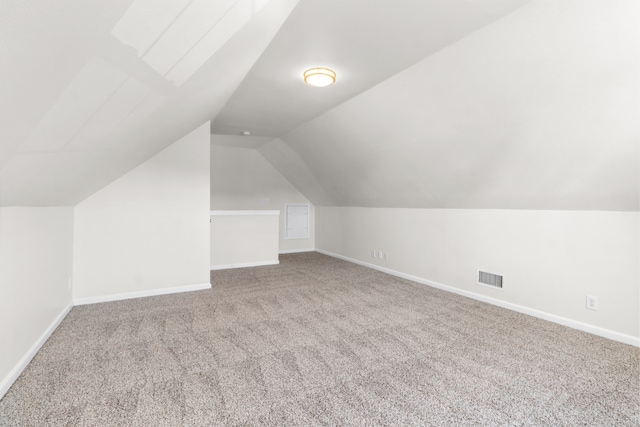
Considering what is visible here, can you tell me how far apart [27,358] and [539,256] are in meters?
4.66

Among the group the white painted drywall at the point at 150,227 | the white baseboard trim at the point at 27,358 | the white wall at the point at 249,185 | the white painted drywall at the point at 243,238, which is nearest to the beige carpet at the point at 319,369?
the white baseboard trim at the point at 27,358

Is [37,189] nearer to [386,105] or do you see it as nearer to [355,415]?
[355,415]

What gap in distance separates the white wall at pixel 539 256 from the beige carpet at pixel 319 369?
271 millimetres

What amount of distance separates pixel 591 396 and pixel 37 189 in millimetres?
3856

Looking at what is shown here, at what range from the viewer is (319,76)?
120 inches

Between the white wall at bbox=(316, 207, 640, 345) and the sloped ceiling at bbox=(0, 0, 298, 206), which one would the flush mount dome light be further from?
the white wall at bbox=(316, 207, 640, 345)

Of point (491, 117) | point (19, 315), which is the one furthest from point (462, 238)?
point (19, 315)

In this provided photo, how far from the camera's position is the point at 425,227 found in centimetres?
476

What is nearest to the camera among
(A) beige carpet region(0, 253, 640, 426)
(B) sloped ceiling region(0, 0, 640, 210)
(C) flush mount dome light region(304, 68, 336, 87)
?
(B) sloped ceiling region(0, 0, 640, 210)

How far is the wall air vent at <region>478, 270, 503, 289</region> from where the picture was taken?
12.3ft

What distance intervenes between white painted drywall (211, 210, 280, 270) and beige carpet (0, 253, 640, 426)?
202 cm

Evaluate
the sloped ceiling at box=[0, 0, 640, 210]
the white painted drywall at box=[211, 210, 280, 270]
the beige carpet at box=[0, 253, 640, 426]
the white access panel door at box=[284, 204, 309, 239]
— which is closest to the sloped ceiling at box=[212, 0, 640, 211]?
the sloped ceiling at box=[0, 0, 640, 210]

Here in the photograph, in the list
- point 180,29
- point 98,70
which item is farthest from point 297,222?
point 98,70

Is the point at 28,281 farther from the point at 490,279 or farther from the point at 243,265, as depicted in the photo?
the point at 490,279
